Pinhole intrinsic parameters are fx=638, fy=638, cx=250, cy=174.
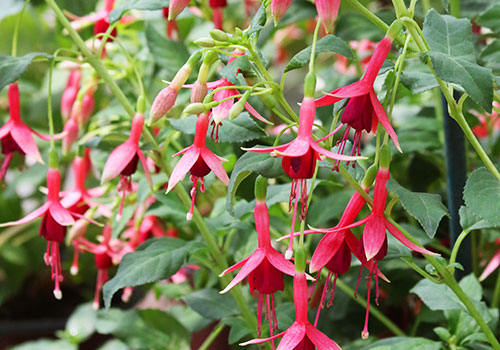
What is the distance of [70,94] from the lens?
2.93 ft

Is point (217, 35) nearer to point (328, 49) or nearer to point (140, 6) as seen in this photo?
point (328, 49)

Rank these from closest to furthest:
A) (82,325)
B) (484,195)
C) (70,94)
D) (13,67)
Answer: (484,195) → (13,67) → (70,94) → (82,325)

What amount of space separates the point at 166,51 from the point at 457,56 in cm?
40

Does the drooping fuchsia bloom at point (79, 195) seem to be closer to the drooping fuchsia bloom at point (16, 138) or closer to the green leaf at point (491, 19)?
the drooping fuchsia bloom at point (16, 138)

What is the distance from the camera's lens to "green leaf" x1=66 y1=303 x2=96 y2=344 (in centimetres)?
104

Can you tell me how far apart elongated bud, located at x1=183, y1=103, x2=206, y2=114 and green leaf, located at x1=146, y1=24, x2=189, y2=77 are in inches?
14.2

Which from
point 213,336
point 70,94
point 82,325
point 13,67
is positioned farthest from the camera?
point 82,325

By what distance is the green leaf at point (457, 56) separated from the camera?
448 mm

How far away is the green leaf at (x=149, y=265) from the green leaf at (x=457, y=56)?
321mm

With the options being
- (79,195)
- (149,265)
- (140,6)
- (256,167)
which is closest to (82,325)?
(79,195)

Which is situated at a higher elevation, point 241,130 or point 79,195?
point 241,130

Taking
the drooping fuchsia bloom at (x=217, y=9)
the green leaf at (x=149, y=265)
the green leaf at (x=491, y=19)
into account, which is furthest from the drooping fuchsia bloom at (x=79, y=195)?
the green leaf at (x=491, y=19)

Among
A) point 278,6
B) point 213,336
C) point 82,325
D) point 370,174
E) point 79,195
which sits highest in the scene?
point 278,6

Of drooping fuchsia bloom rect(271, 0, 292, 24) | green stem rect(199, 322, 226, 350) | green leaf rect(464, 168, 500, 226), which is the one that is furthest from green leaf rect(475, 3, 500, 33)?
green stem rect(199, 322, 226, 350)
